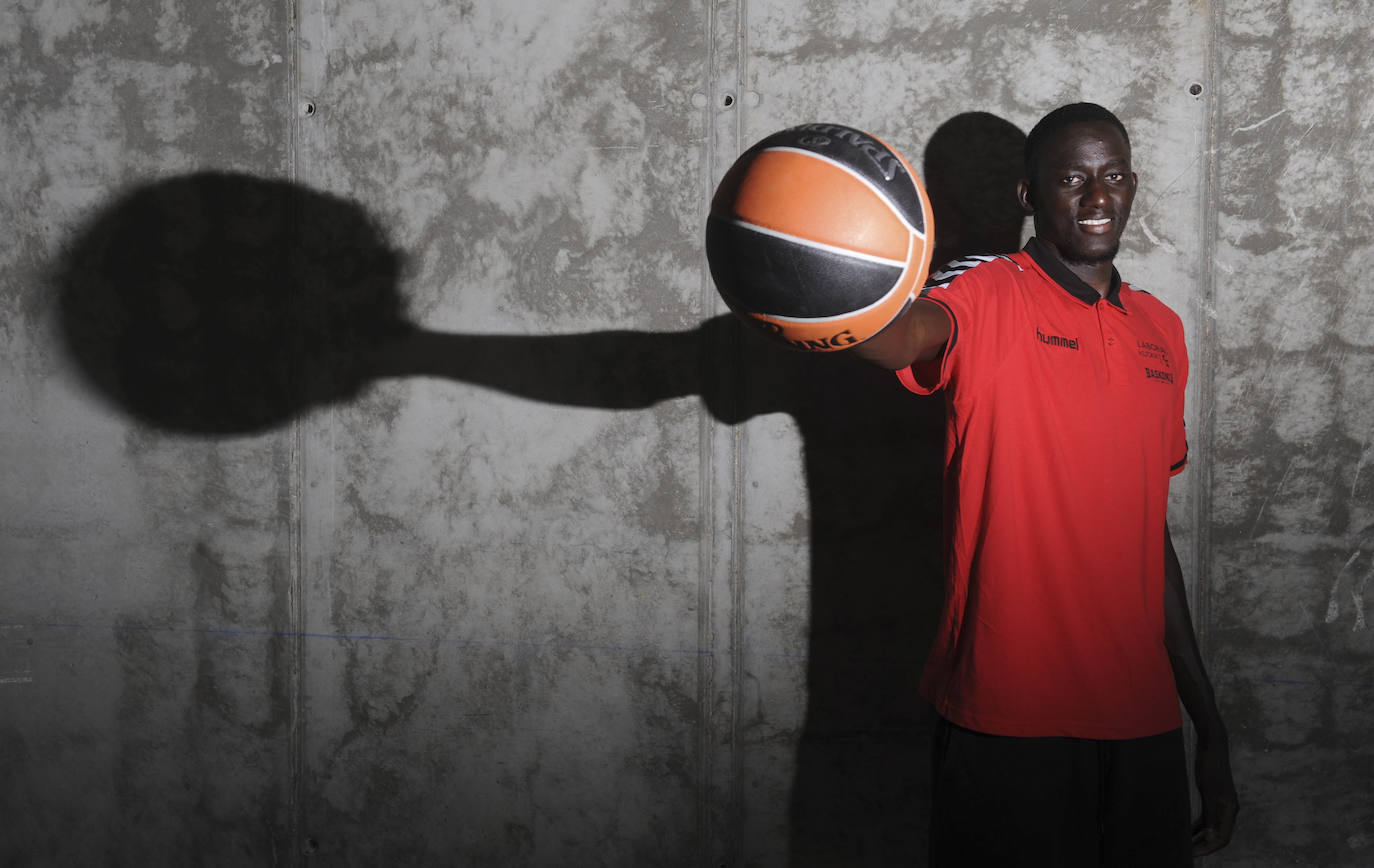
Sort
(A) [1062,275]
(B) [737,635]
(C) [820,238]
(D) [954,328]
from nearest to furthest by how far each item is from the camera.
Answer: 1. (C) [820,238]
2. (D) [954,328]
3. (A) [1062,275]
4. (B) [737,635]

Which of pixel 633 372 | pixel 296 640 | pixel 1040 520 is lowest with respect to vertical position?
pixel 296 640

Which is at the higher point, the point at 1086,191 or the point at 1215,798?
the point at 1086,191

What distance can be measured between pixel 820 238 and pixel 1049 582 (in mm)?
723

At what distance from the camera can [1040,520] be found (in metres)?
1.41

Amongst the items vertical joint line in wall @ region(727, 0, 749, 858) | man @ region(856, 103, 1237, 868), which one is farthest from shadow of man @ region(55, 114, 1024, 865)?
man @ region(856, 103, 1237, 868)

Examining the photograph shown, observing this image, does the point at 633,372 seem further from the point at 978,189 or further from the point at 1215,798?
the point at 1215,798

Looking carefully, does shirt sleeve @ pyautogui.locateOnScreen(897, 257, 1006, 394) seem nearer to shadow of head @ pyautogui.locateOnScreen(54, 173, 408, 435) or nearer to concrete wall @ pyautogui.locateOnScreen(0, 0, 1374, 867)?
concrete wall @ pyautogui.locateOnScreen(0, 0, 1374, 867)

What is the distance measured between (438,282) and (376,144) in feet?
1.30

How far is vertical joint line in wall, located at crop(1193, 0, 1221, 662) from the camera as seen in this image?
6.36 ft

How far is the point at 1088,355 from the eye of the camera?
146 cm

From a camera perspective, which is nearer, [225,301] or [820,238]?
[820,238]

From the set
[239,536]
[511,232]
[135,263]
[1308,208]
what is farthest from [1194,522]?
[135,263]

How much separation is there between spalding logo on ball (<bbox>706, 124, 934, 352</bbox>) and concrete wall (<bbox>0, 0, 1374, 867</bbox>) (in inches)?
37.0

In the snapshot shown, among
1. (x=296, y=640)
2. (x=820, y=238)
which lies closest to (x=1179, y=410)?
(x=820, y=238)
